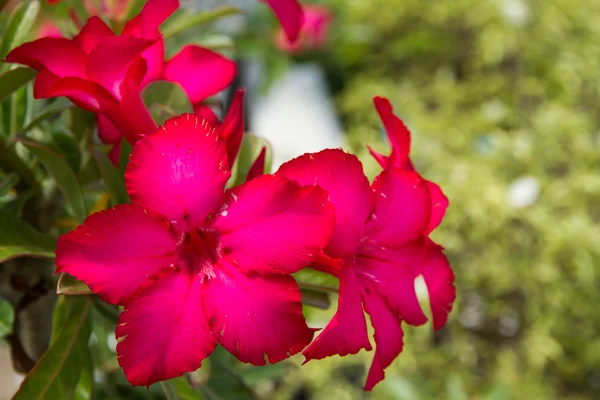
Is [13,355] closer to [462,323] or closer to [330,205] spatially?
[330,205]

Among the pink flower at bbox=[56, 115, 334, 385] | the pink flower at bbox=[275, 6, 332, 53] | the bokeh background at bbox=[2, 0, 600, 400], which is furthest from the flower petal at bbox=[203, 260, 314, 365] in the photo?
the pink flower at bbox=[275, 6, 332, 53]

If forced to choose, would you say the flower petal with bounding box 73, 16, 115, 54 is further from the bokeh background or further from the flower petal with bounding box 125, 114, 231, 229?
the bokeh background

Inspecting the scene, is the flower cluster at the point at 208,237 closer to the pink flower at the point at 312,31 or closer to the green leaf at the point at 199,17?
the green leaf at the point at 199,17

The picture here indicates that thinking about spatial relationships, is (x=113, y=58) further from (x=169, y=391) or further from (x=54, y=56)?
(x=169, y=391)

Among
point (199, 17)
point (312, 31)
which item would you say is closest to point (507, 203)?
point (312, 31)

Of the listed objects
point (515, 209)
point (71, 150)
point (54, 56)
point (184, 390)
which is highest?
point (54, 56)

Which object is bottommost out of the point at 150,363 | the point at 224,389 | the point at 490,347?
the point at 490,347

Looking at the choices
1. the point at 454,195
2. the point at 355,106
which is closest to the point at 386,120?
the point at 454,195

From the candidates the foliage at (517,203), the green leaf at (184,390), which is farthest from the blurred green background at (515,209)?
the green leaf at (184,390)
